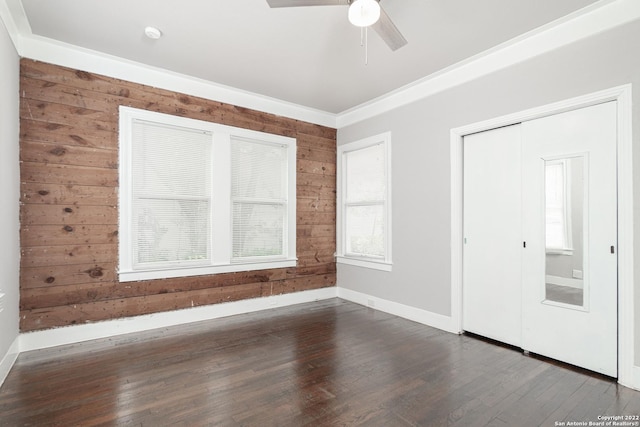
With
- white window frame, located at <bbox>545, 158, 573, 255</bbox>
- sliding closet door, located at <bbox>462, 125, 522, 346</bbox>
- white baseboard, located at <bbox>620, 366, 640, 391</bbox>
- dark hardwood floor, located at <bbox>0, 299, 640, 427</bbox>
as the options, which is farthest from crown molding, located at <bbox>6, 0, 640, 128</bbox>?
dark hardwood floor, located at <bbox>0, 299, 640, 427</bbox>

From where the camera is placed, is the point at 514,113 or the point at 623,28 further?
the point at 514,113

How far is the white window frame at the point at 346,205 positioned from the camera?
4.40 meters

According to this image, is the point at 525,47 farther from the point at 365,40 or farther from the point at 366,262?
the point at 366,262

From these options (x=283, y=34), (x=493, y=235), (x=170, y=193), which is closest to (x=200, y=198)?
(x=170, y=193)

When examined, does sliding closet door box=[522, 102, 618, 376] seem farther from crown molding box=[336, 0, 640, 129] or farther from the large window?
the large window

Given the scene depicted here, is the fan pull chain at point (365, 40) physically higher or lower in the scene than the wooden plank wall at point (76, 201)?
higher

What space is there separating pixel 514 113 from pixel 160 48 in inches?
141

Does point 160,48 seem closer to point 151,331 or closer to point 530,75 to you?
point 151,331

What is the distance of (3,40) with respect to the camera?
2.52 metres

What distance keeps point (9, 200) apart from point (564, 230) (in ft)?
15.7

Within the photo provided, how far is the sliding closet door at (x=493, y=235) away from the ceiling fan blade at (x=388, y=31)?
5.45 feet

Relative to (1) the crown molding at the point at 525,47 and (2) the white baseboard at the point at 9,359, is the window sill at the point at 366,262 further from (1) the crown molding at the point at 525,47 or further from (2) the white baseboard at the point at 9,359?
(2) the white baseboard at the point at 9,359

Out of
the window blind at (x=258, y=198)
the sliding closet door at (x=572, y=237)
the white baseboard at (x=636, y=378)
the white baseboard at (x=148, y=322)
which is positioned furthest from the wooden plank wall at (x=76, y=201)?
the white baseboard at (x=636, y=378)

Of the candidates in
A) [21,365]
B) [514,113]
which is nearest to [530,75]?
[514,113]
